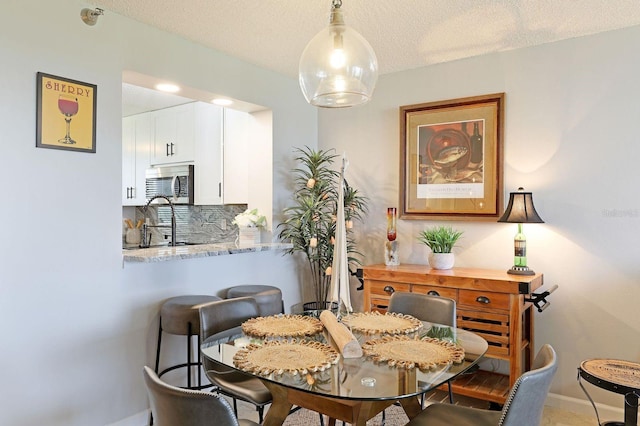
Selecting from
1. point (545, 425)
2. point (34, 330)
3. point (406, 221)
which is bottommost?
point (545, 425)

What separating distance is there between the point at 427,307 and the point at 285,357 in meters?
1.12

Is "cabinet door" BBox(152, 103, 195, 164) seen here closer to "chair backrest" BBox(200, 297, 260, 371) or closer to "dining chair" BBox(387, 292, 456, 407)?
"chair backrest" BBox(200, 297, 260, 371)

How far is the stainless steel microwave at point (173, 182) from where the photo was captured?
15.1 feet

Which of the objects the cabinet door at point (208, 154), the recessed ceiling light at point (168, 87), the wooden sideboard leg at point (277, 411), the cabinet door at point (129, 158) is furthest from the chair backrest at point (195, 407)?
the cabinet door at point (129, 158)

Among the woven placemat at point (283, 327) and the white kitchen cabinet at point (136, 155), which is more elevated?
the white kitchen cabinet at point (136, 155)

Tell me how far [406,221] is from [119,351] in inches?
90.9

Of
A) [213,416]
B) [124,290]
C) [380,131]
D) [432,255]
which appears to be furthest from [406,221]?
[213,416]

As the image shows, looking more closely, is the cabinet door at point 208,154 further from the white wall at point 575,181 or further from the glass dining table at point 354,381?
the glass dining table at point 354,381

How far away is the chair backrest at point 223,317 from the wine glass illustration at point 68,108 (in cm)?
117

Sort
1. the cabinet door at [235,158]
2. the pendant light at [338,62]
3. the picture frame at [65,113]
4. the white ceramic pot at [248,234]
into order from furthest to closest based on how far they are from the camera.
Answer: the cabinet door at [235,158]
the white ceramic pot at [248,234]
the picture frame at [65,113]
the pendant light at [338,62]

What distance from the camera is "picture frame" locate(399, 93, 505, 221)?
3.33 metres

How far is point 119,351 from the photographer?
2.69m

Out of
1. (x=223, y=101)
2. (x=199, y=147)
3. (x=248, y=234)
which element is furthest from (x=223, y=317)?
(x=199, y=147)

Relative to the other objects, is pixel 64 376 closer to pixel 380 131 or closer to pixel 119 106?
pixel 119 106
